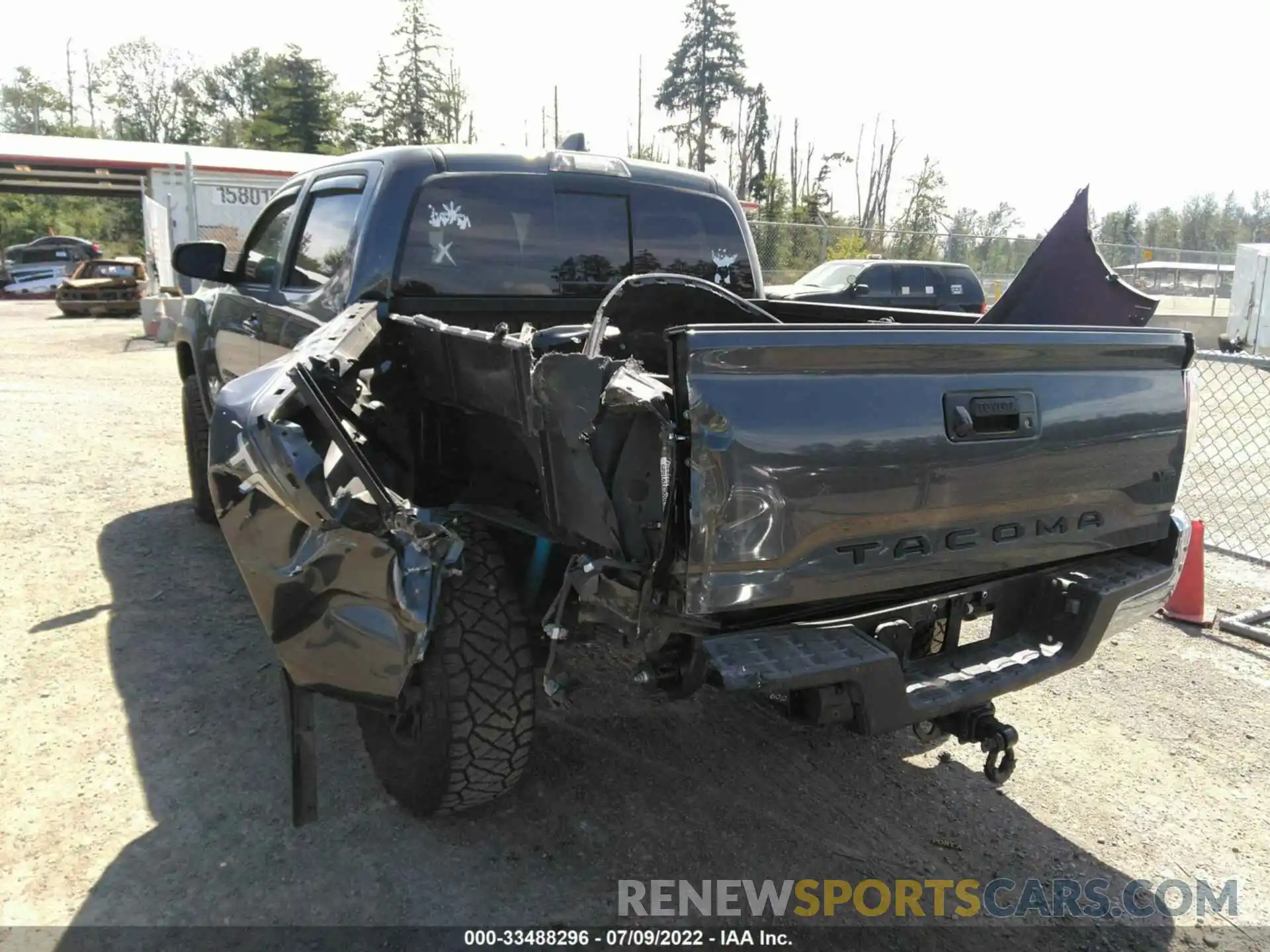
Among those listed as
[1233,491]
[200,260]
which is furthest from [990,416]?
[1233,491]

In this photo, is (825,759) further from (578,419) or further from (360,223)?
(360,223)

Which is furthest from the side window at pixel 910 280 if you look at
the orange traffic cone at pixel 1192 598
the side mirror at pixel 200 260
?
the side mirror at pixel 200 260

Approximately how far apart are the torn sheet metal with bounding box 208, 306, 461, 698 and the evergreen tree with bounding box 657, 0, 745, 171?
151 ft

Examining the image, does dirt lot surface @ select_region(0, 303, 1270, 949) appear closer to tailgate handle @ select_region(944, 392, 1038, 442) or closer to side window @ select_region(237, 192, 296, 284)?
tailgate handle @ select_region(944, 392, 1038, 442)

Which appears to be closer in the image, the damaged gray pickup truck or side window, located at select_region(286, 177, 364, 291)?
the damaged gray pickup truck

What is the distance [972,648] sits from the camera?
9.06ft

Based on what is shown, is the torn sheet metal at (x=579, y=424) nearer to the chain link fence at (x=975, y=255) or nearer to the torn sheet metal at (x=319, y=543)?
the torn sheet metal at (x=319, y=543)

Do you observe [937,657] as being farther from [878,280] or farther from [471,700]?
[878,280]

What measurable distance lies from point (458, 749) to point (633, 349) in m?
1.69

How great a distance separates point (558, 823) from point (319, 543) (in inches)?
49.7

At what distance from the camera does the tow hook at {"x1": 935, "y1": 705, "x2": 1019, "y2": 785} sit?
2.68 meters

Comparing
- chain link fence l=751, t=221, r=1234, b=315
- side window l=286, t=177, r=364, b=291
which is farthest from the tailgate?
chain link fence l=751, t=221, r=1234, b=315

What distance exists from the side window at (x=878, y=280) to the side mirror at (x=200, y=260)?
1211cm

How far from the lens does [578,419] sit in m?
2.23
